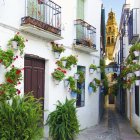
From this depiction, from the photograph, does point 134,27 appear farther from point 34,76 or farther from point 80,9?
point 34,76

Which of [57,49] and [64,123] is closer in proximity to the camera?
[64,123]

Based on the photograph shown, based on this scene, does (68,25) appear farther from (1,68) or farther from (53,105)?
(1,68)

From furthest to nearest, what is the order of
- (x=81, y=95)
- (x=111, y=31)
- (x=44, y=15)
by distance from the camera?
1. (x=111, y=31)
2. (x=81, y=95)
3. (x=44, y=15)

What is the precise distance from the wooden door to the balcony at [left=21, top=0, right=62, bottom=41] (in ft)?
3.03

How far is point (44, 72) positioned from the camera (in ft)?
37.3

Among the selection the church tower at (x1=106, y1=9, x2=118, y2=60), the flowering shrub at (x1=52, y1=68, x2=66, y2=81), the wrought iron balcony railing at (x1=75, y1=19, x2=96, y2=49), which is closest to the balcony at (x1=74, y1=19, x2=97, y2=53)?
the wrought iron balcony railing at (x1=75, y1=19, x2=96, y2=49)

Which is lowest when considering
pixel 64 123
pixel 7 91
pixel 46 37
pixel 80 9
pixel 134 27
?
pixel 64 123

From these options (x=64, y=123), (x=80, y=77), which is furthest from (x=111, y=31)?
(x=64, y=123)

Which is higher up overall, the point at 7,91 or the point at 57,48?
the point at 57,48

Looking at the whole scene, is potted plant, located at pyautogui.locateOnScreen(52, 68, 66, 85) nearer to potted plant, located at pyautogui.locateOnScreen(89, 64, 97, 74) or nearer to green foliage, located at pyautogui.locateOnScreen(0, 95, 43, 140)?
potted plant, located at pyautogui.locateOnScreen(89, 64, 97, 74)

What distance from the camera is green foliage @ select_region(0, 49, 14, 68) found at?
324 inches

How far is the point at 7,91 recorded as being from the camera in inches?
325

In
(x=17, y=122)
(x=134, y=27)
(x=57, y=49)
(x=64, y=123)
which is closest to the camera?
(x=17, y=122)

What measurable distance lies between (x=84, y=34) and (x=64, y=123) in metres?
5.56
